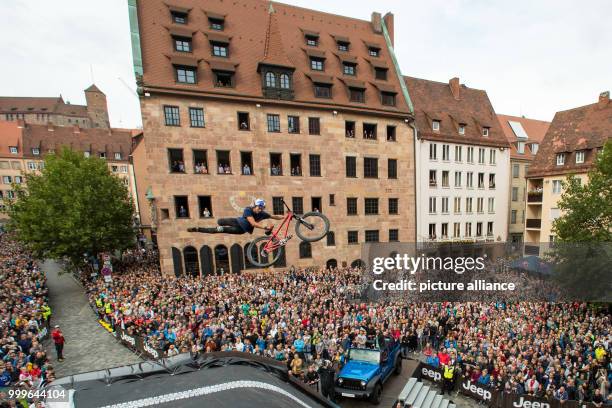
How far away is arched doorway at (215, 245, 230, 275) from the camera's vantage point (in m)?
27.0

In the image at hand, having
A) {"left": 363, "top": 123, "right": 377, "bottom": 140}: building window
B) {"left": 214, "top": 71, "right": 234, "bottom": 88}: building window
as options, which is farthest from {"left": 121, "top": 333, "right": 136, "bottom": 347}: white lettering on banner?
{"left": 363, "top": 123, "right": 377, "bottom": 140}: building window

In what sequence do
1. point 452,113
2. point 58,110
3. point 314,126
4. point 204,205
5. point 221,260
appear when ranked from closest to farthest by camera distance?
point 204,205
point 221,260
point 314,126
point 452,113
point 58,110

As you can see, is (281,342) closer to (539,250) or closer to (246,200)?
(246,200)

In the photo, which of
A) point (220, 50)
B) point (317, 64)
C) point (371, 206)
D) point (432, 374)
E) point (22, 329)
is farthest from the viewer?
point (371, 206)

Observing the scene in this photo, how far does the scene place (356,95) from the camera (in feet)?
102

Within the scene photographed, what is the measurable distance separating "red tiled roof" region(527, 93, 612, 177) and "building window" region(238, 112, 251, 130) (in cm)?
2978

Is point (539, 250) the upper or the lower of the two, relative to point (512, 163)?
lower

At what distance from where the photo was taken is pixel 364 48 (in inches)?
1330

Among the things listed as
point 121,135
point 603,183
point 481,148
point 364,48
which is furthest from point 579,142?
point 121,135

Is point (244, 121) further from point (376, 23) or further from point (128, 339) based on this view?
point (376, 23)

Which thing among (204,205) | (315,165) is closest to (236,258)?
(204,205)

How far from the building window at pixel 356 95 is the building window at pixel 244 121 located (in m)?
10.5

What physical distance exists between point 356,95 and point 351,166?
286 inches

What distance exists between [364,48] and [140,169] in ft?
112
